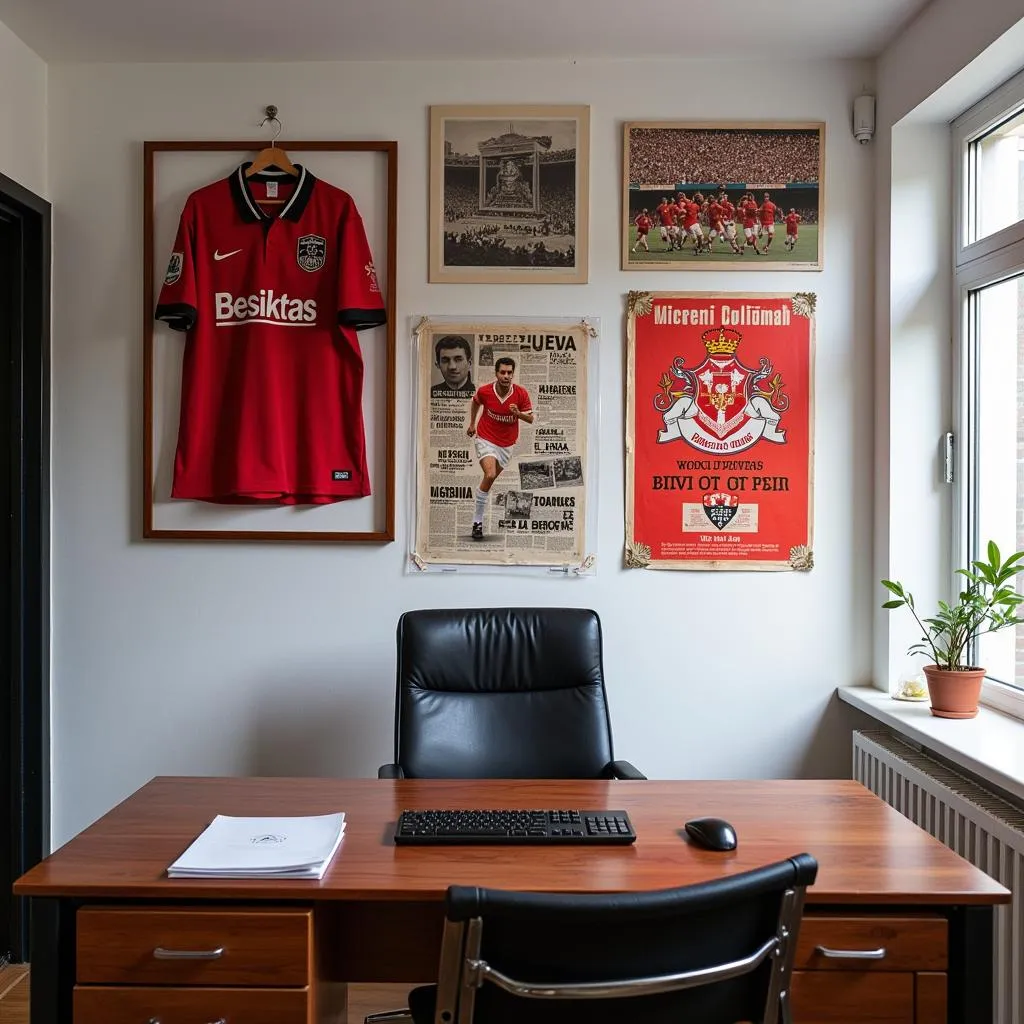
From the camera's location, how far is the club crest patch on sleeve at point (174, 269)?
2.85 meters

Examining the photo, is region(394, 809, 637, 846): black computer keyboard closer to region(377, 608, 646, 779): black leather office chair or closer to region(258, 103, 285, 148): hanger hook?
region(377, 608, 646, 779): black leather office chair

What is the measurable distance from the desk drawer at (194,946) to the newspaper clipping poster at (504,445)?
1546 mm

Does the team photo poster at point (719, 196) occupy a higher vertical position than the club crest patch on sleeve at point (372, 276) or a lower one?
higher

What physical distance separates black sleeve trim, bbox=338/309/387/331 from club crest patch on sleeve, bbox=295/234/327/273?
20 cm

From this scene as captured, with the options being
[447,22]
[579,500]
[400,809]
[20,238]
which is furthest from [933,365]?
[20,238]

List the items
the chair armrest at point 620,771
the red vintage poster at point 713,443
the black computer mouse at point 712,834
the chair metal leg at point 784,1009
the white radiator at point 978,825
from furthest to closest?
the red vintage poster at point 713,443
the chair armrest at point 620,771
the white radiator at point 978,825
the black computer mouse at point 712,834
the chair metal leg at point 784,1009

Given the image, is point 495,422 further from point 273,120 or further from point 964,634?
point 964,634

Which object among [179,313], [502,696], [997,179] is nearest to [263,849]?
[502,696]

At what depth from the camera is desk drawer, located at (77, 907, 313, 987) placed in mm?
1467

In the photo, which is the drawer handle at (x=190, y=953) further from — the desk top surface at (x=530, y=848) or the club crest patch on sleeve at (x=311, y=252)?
the club crest patch on sleeve at (x=311, y=252)

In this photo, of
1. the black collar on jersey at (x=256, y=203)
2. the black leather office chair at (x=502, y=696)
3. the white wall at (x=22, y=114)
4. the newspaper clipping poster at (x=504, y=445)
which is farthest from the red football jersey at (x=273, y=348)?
the black leather office chair at (x=502, y=696)

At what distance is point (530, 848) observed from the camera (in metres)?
1.65

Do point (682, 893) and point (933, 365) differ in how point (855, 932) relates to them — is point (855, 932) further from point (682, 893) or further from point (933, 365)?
point (933, 365)

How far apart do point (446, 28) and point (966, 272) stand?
1.70 m
